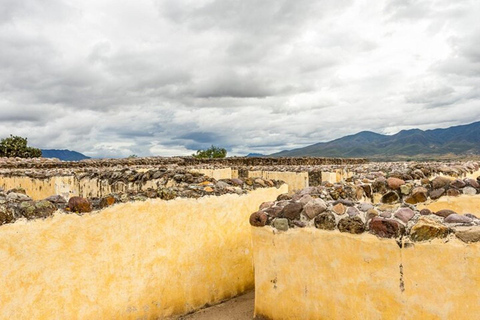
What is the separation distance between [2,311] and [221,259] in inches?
119

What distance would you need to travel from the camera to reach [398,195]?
5.46 meters

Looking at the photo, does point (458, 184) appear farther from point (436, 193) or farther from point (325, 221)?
point (325, 221)

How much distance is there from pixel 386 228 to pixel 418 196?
2.06m

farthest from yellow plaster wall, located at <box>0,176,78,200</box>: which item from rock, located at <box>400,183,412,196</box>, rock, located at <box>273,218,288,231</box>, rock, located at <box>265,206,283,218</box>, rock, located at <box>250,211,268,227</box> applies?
rock, located at <box>400,183,412,196</box>

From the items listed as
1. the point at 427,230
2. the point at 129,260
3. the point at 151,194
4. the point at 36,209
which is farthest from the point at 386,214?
the point at 36,209

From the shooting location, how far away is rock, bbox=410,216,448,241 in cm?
334

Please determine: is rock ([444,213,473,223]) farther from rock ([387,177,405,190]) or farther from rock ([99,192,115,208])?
rock ([99,192,115,208])

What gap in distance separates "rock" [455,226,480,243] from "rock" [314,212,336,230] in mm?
1219

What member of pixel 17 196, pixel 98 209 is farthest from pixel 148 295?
pixel 17 196

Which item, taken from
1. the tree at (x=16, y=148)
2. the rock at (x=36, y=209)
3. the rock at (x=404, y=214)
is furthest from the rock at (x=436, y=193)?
the tree at (x=16, y=148)

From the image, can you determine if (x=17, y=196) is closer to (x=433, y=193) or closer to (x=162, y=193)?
(x=162, y=193)

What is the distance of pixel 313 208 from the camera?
A: 416 cm

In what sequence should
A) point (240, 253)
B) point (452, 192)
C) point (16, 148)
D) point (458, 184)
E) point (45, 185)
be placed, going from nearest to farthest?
point (452, 192), point (458, 184), point (240, 253), point (45, 185), point (16, 148)

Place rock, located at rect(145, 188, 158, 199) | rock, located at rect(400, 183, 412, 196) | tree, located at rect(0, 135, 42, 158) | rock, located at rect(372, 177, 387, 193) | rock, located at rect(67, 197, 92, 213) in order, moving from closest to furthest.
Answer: rock, located at rect(67, 197, 92, 213), rock, located at rect(145, 188, 158, 199), rock, located at rect(400, 183, 412, 196), rock, located at rect(372, 177, 387, 193), tree, located at rect(0, 135, 42, 158)
